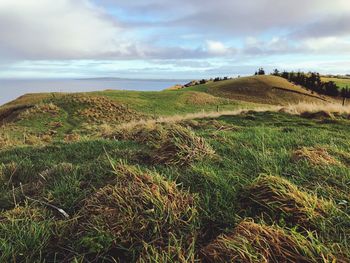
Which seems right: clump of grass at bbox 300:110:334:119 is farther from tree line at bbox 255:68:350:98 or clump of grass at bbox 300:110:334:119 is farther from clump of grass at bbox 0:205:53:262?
tree line at bbox 255:68:350:98

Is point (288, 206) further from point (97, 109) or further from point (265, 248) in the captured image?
point (97, 109)

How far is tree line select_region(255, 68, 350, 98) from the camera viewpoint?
4722 cm

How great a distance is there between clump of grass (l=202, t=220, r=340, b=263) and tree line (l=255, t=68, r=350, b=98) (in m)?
45.0

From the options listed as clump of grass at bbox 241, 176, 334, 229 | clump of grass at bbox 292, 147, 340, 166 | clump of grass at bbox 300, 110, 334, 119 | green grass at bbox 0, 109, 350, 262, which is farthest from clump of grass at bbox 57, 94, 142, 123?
clump of grass at bbox 241, 176, 334, 229

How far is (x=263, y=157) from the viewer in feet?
16.3

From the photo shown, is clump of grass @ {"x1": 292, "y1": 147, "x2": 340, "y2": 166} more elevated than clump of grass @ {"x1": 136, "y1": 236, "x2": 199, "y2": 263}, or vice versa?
clump of grass @ {"x1": 292, "y1": 147, "x2": 340, "y2": 166}

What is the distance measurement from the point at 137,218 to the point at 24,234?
3.52 ft

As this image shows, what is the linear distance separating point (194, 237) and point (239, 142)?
3758mm

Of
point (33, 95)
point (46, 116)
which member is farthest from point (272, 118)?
point (33, 95)

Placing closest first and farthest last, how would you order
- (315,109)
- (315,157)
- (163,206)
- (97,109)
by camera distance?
(163,206) → (315,157) → (315,109) → (97,109)

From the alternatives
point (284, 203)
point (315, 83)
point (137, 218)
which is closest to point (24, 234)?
point (137, 218)

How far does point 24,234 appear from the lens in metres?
2.98

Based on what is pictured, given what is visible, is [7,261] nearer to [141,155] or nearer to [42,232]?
[42,232]

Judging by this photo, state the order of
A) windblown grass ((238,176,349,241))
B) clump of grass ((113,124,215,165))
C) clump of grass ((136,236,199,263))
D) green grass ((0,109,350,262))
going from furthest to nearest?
clump of grass ((113,124,215,165)) → windblown grass ((238,176,349,241)) → green grass ((0,109,350,262)) → clump of grass ((136,236,199,263))
